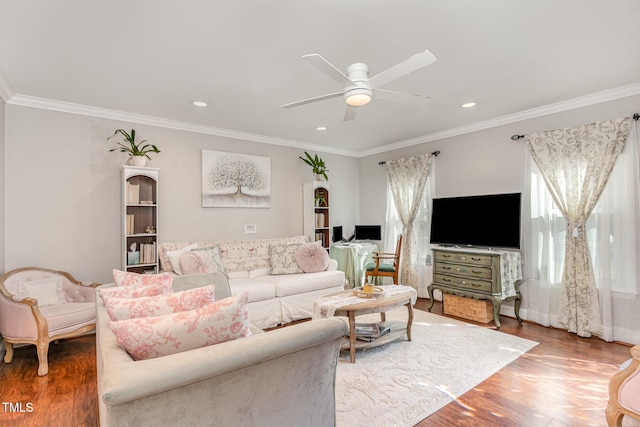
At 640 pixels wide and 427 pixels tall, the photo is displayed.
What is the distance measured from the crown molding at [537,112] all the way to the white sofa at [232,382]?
3858mm

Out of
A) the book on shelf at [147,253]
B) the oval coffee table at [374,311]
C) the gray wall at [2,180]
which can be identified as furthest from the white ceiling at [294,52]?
the oval coffee table at [374,311]

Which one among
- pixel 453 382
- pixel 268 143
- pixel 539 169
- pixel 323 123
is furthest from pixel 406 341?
pixel 268 143

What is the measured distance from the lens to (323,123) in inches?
168

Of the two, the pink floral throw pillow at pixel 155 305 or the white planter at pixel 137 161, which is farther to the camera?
the white planter at pixel 137 161

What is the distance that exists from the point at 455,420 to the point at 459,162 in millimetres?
3504

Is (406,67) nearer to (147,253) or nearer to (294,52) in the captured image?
(294,52)

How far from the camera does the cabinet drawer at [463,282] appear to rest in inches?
149

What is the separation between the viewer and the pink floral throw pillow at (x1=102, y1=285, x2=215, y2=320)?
146 cm

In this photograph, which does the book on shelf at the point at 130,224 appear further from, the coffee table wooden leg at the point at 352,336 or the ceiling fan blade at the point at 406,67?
the ceiling fan blade at the point at 406,67

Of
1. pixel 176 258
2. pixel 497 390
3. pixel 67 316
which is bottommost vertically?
pixel 497 390

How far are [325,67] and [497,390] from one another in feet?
8.55

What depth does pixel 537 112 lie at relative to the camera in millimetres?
3816

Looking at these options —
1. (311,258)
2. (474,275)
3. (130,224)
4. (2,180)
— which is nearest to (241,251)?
(311,258)

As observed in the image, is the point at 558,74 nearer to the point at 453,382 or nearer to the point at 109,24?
the point at 453,382
